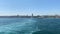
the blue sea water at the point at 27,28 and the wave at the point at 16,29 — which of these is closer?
the wave at the point at 16,29

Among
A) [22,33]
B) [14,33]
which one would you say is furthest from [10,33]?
[22,33]

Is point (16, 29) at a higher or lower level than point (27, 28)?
higher

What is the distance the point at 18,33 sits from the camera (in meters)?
15.8

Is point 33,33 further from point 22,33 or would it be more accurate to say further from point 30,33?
point 22,33

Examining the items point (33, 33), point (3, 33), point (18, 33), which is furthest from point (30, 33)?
point (3, 33)

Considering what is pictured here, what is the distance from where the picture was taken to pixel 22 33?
15.8m

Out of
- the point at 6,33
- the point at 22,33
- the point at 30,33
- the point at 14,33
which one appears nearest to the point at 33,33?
the point at 30,33

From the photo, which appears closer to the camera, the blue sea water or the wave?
the wave

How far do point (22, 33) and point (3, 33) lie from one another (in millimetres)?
3190

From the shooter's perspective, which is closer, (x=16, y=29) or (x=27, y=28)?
(x=16, y=29)

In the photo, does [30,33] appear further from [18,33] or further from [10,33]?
[10,33]

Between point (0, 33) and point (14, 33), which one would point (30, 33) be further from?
point (0, 33)

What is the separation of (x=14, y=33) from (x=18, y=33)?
0.72 m

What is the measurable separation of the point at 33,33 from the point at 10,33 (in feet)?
12.5
